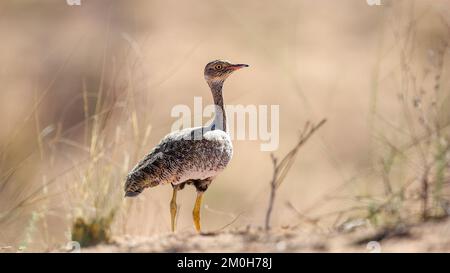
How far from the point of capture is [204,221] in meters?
13.6

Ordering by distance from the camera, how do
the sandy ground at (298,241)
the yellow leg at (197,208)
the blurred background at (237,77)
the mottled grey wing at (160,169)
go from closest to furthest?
the sandy ground at (298,241)
the mottled grey wing at (160,169)
the yellow leg at (197,208)
the blurred background at (237,77)

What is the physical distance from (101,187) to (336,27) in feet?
51.6

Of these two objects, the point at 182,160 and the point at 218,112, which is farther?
the point at 218,112

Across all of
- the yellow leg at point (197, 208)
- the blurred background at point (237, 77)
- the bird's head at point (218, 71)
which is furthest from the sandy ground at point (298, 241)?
the blurred background at point (237, 77)

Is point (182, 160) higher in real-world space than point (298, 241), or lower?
higher

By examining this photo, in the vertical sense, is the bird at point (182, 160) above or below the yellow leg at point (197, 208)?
above

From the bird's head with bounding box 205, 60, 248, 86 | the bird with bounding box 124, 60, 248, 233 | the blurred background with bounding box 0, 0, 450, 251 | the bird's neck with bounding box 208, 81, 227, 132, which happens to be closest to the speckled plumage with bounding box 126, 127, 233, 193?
the bird with bounding box 124, 60, 248, 233

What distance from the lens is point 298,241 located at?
4793 mm

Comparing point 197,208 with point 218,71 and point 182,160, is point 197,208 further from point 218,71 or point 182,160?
point 218,71

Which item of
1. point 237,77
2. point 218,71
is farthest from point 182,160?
point 237,77

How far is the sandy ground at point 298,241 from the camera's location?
14.8ft

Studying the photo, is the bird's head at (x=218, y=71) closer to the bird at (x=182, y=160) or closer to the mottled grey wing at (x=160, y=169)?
the bird at (x=182, y=160)
